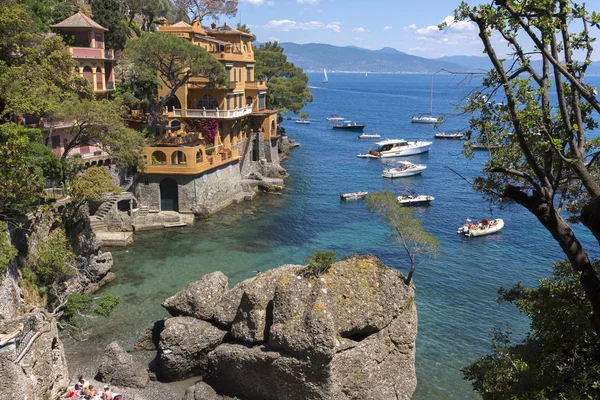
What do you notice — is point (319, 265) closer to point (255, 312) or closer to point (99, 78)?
point (255, 312)

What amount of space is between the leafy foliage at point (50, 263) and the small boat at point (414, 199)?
32.5 metres

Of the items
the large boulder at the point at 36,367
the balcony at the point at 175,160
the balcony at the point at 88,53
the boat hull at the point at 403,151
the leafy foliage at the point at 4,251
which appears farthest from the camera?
Answer: the boat hull at the point at 403,151

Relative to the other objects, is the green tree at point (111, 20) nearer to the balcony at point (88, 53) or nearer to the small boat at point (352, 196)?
the balcony at point (88, 53)

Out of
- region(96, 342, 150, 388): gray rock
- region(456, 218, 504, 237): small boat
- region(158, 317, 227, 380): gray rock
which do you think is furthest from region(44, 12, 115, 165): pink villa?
region(456, 218, 504, 237): small boat

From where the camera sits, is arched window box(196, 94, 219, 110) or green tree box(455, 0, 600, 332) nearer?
green tree box(455, 0, 600, 332)

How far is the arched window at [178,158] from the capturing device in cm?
4262

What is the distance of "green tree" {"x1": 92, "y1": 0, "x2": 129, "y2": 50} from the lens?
54.1 m

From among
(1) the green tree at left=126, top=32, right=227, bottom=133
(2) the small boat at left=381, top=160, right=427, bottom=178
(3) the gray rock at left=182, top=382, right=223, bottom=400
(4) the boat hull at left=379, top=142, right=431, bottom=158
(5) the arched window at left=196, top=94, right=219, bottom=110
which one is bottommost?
(3) the gray rock at left=182, top=382, right=223, bottom=400

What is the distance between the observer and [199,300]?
2241 centimetres

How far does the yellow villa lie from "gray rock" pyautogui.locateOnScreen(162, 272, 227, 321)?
21.0 metres

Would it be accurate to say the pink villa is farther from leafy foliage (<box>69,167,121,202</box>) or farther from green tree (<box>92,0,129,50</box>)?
leafy foliage (<box>69,167,121,202</box>)

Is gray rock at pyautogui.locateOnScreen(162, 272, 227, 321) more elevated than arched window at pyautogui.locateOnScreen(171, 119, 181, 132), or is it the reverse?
arched window at pyautogui.locateOnScreen(171, 119, 181, 132)

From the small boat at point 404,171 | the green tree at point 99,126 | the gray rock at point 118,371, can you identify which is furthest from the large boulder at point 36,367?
the small boat at point 404,171

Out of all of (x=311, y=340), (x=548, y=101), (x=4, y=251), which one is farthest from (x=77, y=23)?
(x=548, y=101)
